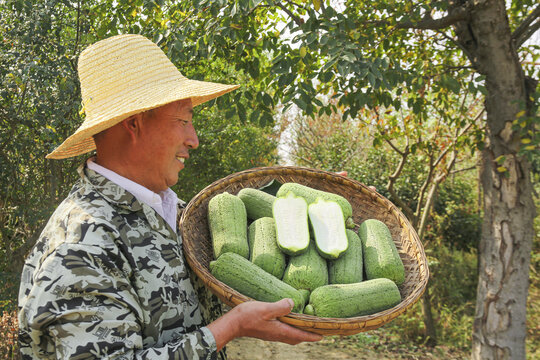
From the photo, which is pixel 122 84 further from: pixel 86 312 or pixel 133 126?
pixel 86 312

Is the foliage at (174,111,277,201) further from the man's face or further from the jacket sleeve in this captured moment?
the jacket sleeve

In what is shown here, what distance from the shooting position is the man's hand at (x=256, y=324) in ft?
4.53

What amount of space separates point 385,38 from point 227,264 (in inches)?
108

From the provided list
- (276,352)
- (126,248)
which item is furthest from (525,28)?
(276,352)

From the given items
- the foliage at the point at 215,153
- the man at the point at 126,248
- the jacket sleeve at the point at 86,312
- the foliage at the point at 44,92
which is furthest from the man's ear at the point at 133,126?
the foliage at the point at 215,153

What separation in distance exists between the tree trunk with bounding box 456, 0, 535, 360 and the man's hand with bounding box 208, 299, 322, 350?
2.91 metres

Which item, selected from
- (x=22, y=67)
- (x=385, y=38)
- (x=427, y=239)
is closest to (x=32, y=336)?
(x=22, y=67)

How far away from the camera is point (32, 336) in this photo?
1191mm

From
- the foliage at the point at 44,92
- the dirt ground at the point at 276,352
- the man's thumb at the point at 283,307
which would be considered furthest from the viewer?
the dirt ground at the point at 276,352

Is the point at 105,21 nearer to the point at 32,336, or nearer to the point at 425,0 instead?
A: the point at 425,0

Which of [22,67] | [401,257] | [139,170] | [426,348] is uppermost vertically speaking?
[22,67]

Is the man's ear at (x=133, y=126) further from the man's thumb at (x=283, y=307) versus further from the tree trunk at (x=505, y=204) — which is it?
the tree trunk at (x=505, y=204)

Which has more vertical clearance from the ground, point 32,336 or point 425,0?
point 425,0

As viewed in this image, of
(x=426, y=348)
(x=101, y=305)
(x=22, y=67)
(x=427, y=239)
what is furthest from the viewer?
(x=427, y=239)
